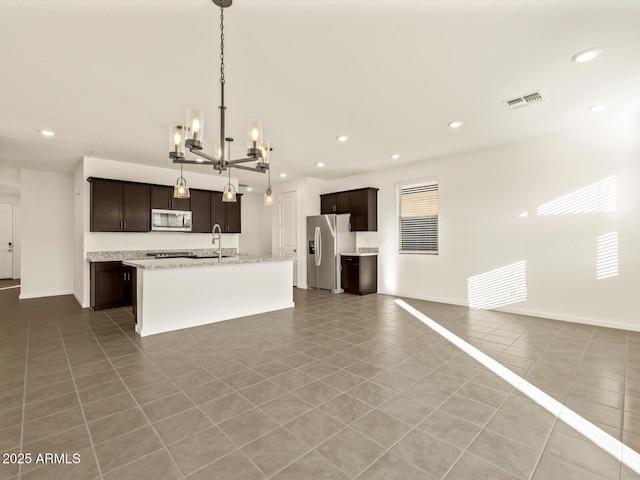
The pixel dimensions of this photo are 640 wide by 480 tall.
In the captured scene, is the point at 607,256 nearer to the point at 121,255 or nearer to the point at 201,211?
the point at 201,211

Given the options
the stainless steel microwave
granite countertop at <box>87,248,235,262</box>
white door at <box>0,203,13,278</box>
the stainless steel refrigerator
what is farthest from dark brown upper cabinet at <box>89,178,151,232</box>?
white door at <box>0,203,13,278</box>

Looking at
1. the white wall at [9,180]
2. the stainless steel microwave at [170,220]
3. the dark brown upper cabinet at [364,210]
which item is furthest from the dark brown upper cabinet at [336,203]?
the white wall at [9,180]

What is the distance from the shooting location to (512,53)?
255 cm

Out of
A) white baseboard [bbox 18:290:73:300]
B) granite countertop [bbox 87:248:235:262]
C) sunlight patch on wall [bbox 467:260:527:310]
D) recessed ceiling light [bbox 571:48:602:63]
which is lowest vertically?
white baseboard [bbox 18:290:73:300]

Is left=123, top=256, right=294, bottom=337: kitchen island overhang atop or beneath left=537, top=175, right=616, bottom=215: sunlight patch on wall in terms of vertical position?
beneath

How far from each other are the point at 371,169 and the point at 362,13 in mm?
4841

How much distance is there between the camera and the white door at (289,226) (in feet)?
26.2

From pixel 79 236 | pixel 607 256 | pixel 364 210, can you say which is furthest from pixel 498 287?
pixel 79 236

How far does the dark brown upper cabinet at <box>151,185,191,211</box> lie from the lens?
6074 mm

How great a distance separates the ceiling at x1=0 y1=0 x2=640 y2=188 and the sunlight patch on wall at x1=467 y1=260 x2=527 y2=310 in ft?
6.97

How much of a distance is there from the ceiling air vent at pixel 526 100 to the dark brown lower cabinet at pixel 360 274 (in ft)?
12.8

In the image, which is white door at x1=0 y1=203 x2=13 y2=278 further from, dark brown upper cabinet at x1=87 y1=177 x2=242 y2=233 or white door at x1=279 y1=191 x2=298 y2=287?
white door at x1=279 y1=191 x2=298 y2=287

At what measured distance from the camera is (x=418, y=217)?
632cm

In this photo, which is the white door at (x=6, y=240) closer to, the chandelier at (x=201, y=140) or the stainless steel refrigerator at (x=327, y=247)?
the stainless steel refrigerator at (x=327, y=247)
